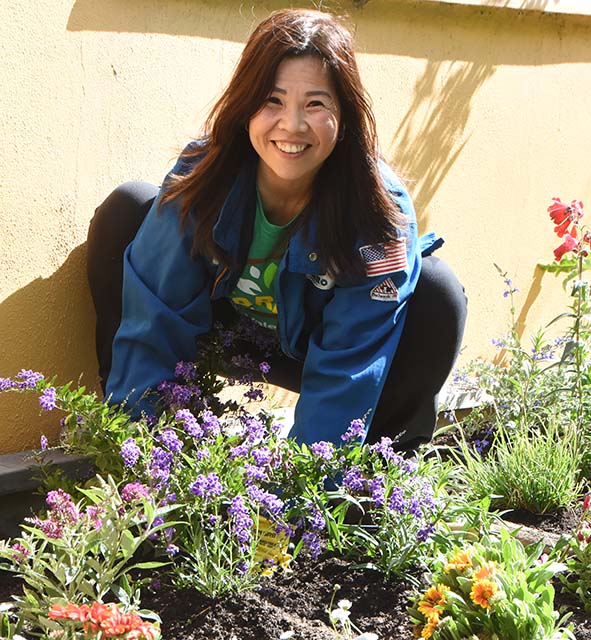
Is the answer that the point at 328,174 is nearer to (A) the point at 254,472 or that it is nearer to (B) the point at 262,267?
(B) the point at 262,267

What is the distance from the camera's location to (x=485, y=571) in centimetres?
215

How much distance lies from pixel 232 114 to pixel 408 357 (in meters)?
0.85

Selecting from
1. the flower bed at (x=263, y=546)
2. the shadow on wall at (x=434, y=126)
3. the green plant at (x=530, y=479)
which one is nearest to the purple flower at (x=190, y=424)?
the flower bed at (x=263, y=546)

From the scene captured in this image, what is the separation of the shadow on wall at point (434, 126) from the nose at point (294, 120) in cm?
131

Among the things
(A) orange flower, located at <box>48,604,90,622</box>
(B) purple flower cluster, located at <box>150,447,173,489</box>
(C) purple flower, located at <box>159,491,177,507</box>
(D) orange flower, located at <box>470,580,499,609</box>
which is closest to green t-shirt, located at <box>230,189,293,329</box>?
(B) purple flower cluster, located at <box>150,447,173,489</box>

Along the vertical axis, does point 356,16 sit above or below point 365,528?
above

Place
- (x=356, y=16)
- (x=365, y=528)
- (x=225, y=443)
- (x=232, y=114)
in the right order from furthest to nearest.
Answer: (x=356, y=16) → (x=232, y=114) → (x=365, y=528) → (x=225, y=443)

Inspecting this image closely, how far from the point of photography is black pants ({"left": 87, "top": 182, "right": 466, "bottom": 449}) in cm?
320

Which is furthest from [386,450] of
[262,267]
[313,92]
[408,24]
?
[408,24]

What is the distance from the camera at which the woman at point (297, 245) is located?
290 cm

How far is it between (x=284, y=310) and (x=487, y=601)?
1236 mm

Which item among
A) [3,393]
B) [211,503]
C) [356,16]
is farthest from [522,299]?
[211,503]

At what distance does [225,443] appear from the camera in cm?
258

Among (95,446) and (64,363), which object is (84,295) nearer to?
(64,363)
